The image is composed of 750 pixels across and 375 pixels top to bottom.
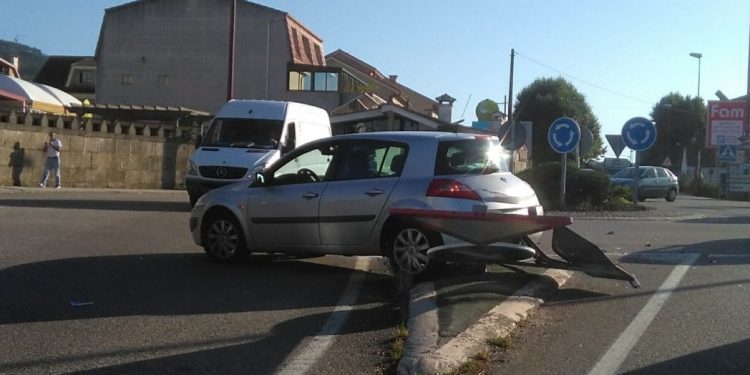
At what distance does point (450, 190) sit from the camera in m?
8.06

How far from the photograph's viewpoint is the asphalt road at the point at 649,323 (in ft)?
18.0

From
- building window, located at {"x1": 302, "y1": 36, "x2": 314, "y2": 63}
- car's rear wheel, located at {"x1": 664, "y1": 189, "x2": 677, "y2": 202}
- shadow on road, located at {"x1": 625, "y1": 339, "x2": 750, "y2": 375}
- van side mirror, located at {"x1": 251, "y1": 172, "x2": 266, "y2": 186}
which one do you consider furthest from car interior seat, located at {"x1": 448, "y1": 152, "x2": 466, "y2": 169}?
building window, located at {"x1": 302, "y1": 36, "x2": 314, "y2": 63}

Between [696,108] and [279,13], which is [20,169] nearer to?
[279,13]

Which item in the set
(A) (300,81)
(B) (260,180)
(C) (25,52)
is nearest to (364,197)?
(B) (260,180)

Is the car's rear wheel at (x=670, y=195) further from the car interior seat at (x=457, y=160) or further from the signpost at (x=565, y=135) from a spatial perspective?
the car interior seat at (x=457, y=160)

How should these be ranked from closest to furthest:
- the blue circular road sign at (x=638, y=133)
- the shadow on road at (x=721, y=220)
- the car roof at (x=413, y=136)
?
the car roof at (x=413, y=136), the shadow on road at (x=721, y=220), the blue circular road sign at (x=638, y=133)

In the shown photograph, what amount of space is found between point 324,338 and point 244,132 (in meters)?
11.3

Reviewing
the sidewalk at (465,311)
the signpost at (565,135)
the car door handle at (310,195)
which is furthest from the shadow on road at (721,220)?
the car door handle at (310,195)

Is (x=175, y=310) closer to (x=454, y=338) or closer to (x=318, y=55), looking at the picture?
(x=454, y=338)

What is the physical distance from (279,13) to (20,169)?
34081mm

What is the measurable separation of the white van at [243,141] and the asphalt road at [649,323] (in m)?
7.83

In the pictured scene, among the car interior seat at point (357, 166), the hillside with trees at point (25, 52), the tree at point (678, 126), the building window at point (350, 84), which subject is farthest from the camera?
the hillside with trees at point (25, 52)

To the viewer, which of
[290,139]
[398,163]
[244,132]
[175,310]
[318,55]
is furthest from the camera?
[318,55]

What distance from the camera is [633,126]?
65.5 ft
